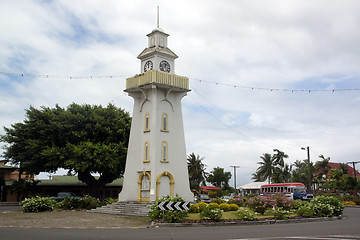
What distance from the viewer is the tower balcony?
94.9ft

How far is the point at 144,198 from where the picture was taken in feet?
92.2

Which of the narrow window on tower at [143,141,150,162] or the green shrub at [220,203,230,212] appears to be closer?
the green shrub at [220,203,230,212]

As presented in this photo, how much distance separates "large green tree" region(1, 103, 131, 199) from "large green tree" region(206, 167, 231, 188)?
3795 centimetres

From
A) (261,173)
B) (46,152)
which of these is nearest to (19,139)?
(46,152)

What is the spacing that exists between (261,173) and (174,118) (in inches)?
2067

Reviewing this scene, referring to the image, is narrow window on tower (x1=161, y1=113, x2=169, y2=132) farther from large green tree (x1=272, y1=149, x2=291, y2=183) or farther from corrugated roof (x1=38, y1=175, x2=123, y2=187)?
large green tree (x1=272, y1=149, x2=291, y2=183)

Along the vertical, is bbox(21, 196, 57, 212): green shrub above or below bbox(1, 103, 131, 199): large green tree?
below

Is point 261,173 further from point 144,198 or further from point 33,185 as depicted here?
point 144,198

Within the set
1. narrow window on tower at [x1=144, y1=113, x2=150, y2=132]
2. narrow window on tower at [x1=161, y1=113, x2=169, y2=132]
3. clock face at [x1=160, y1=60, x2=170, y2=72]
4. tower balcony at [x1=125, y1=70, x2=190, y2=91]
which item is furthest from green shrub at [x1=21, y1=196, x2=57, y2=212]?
clock face at [x1=160, y1=60, x2=170, y2=72]

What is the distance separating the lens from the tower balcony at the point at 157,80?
28922 millimetres

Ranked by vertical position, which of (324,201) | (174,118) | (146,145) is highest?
(174,118)

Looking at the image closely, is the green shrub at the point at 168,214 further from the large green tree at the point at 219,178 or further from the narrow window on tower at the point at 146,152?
the large green tree at the point at 219,178

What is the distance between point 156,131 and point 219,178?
163 feet

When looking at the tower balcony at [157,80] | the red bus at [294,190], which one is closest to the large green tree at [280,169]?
the red bus at [294,190]
